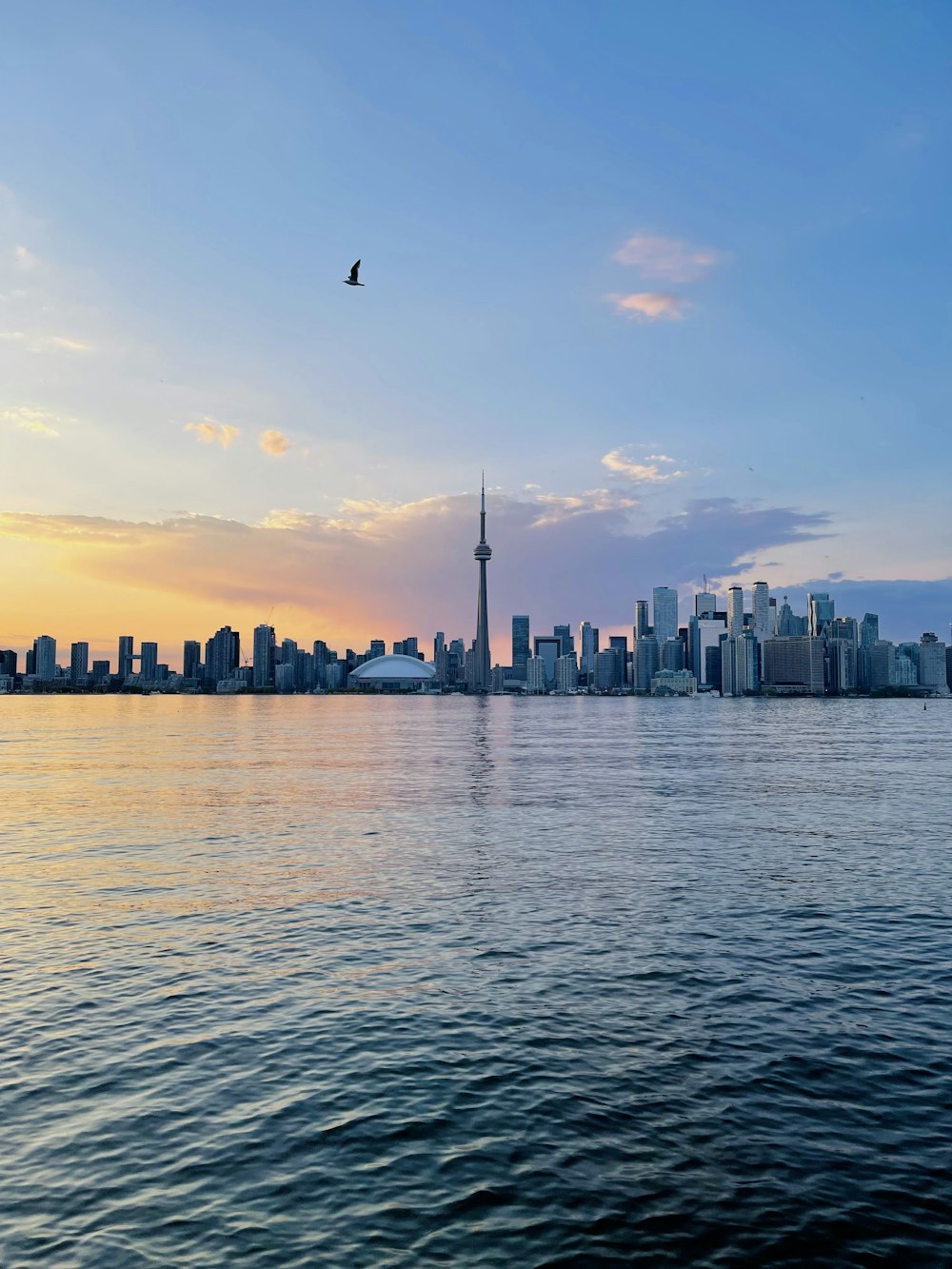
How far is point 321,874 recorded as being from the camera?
39562 mm

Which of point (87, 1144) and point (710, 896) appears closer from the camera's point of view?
point (87, 1144)

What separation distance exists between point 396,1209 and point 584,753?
349 feet

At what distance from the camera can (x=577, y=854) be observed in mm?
44344

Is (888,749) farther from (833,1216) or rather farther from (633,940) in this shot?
(833,1216)

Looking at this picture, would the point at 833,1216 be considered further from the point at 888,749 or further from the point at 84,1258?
the point at 888,749

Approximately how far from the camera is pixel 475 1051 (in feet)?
66.1

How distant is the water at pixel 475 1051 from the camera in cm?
1380

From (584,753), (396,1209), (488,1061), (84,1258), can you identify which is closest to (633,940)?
(488,1061)

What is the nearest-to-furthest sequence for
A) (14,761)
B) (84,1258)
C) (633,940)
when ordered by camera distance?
(84,1258) → (633,940) → (14,761)

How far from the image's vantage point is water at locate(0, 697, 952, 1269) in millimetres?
13805

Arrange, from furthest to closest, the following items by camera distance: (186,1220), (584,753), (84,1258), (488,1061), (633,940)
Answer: (584,753) → (633,940) → (488,1061) → (186,1220) → (84,1258)

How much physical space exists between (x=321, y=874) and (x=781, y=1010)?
22055 mm

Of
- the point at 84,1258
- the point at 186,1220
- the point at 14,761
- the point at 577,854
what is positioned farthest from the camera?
the point at 14,761

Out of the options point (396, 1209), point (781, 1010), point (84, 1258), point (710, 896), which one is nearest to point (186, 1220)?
point (84, 1258)
